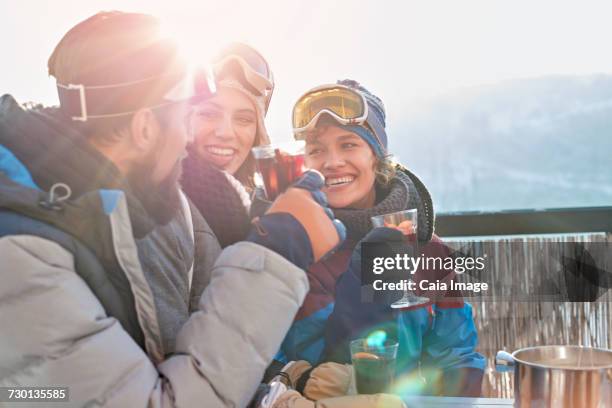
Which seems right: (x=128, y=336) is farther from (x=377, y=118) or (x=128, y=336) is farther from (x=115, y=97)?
(x=377, y=118)

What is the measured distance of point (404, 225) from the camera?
1825 millimetres

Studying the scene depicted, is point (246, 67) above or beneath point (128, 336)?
above

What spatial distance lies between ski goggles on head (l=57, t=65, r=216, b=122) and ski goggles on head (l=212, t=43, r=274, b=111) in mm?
359

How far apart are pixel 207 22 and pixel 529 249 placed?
56.0 inches

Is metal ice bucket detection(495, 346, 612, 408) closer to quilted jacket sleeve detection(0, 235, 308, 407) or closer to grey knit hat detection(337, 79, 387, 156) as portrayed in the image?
quilted jacket sleeve detection(0, 235, 308, 407)

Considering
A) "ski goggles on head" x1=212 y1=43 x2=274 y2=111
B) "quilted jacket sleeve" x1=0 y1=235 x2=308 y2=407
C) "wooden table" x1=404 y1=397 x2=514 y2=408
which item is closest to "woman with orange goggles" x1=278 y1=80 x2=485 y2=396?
"ski goggles on head" x1=212 y1=43 x2=274 y2=111

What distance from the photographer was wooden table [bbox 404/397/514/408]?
1.33 meters

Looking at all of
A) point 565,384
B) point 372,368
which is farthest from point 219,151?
point 565,384

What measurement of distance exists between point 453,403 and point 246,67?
99 cm

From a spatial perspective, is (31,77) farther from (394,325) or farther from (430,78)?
(430,78)

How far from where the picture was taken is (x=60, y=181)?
1198mm

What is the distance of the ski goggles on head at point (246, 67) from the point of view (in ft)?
5.70

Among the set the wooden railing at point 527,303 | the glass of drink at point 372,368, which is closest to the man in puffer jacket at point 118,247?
the glass of drink at point 372,368

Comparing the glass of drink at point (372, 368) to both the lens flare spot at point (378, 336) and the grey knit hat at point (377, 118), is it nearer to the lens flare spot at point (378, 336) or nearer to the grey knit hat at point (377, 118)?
the lens flare spot at point (378, 336)
